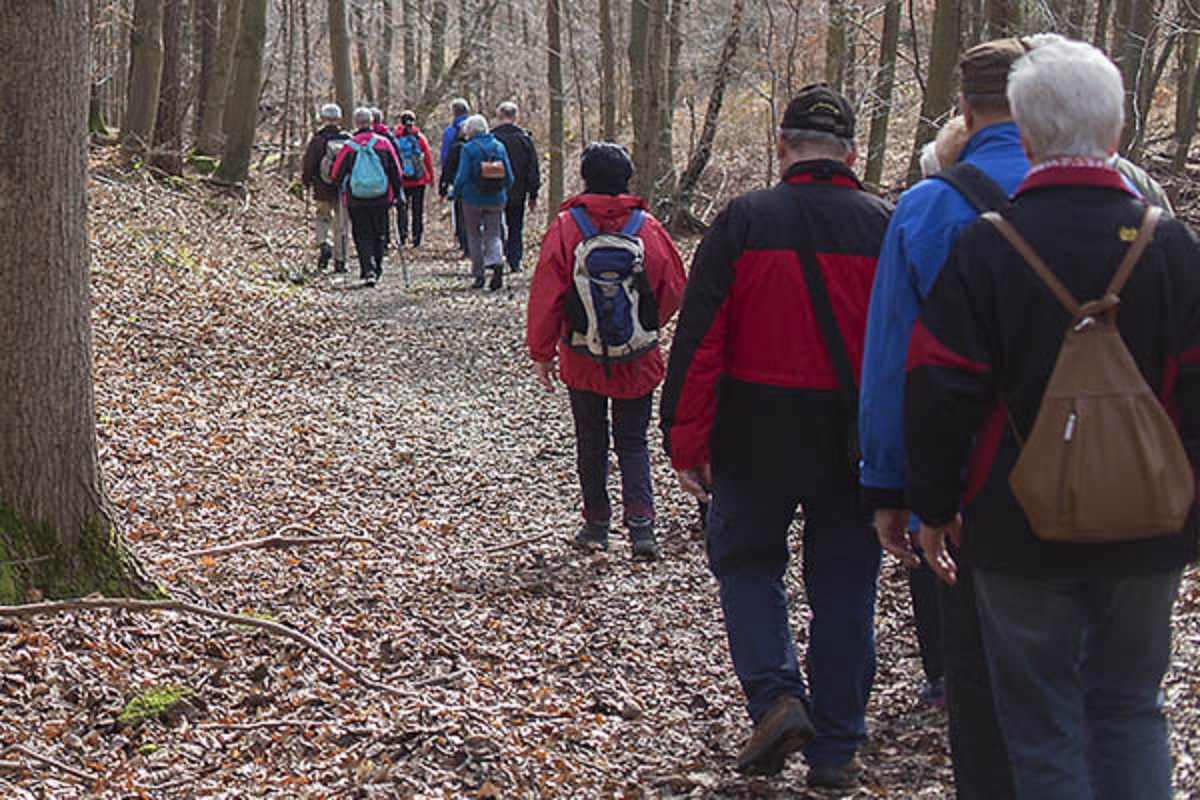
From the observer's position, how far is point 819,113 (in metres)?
4.41

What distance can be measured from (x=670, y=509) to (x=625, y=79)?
29325mm

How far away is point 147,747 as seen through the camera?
4.70 metres

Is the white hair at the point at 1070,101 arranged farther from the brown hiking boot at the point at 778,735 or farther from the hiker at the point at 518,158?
the hiker at the point at 518,158

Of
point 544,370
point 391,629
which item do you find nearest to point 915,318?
point 391,629

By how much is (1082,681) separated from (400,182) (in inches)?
622

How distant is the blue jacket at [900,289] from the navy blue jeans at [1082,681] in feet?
1.83

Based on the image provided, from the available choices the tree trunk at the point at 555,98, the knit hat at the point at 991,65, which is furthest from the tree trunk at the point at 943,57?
the tree trunk at the point at 555,98

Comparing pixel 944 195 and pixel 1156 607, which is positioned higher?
pixel 944 195

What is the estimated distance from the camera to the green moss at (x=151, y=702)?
487 centimetres

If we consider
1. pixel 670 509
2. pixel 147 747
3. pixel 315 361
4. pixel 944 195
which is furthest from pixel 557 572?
pixel 315 361

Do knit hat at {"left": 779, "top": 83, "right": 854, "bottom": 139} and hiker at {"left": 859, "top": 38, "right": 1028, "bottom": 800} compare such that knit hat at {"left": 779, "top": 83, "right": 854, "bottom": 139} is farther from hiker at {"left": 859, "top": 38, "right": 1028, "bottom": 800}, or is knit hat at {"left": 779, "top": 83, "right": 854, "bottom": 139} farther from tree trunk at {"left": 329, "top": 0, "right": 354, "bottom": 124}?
tree trunk at {"left": 329, "top": 0, "right": 354, "bottom": 124}

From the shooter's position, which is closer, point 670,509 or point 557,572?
point 557,572

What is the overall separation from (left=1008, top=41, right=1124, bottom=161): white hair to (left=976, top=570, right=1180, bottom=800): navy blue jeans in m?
0.95

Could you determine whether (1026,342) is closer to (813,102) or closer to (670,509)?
(813,102)
